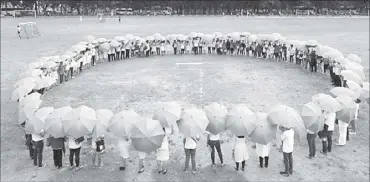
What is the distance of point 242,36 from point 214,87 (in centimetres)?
866

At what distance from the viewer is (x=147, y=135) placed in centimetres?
840

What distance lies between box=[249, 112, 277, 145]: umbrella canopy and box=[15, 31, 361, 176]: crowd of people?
0.27 m

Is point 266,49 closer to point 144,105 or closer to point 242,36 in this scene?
point 242,36

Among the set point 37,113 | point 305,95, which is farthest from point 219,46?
point 37,113

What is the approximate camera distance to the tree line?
68812mm

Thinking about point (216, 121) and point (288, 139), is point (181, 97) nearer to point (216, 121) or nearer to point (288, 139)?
point (216, 121)

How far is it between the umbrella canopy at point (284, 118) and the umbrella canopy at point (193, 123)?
1.53 metres

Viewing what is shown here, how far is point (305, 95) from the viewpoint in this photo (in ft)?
50.4

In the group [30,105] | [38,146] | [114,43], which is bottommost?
[38,146]

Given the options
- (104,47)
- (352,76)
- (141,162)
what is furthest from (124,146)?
(104,47)

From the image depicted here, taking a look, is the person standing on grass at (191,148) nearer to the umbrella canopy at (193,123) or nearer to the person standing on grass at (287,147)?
the umbrella canopy at (193,123)

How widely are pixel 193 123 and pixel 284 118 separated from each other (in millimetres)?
2076

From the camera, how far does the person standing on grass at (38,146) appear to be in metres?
9.14

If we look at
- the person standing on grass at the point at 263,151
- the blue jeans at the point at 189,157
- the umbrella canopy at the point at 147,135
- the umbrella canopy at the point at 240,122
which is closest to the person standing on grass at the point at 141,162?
the umbrella canopy at the point at 147,135
